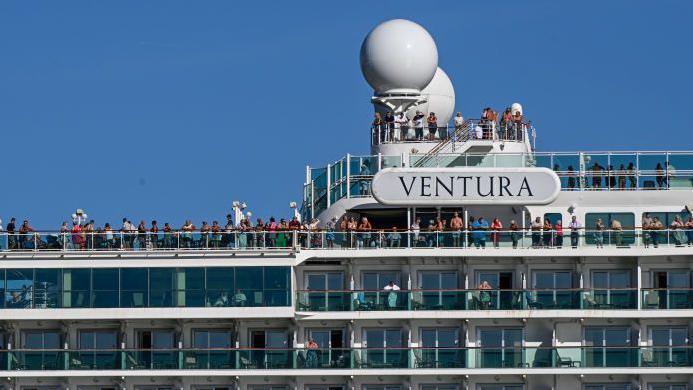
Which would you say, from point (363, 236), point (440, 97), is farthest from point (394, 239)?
point (440, 97)

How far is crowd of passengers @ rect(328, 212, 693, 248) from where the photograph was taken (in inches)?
3445

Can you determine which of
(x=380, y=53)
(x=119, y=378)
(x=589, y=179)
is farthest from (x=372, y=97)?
(x=119, y=378)

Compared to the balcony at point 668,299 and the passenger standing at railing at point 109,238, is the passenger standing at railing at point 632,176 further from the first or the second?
the passenger standing at railing at point 109,238

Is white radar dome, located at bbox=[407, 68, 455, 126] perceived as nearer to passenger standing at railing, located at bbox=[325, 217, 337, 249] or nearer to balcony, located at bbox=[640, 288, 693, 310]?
passenger standing at railing, located at bbox=[325, 217, 337, 249]

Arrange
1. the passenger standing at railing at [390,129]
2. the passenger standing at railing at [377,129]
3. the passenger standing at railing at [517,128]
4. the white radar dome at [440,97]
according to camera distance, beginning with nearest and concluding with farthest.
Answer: the passenger standing at railing at [517,128] < the passenger standing at railing at [390,129] < the passenger standing at railing at [377,129] < the white radar dome at [440,97]

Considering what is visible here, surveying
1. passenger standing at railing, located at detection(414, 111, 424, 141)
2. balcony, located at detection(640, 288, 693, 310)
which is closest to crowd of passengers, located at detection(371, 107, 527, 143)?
passenger standing at railing, located at detection(414, 111, 424, 141)

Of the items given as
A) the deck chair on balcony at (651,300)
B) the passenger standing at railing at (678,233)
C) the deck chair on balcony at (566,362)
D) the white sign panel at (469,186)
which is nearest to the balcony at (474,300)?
the deck chair on balcony at (651,300)

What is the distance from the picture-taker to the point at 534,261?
8838 centimetres

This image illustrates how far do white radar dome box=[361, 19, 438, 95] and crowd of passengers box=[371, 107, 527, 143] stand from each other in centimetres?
182

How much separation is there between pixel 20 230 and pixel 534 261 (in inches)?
694

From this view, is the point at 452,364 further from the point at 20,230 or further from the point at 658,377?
the point at 20,230

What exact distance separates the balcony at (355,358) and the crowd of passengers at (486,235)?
3.61 m

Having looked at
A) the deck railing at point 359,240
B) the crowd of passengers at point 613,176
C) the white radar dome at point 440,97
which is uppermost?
the white radar dome at point 440,97

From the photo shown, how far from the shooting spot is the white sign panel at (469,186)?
8869 centimetres
